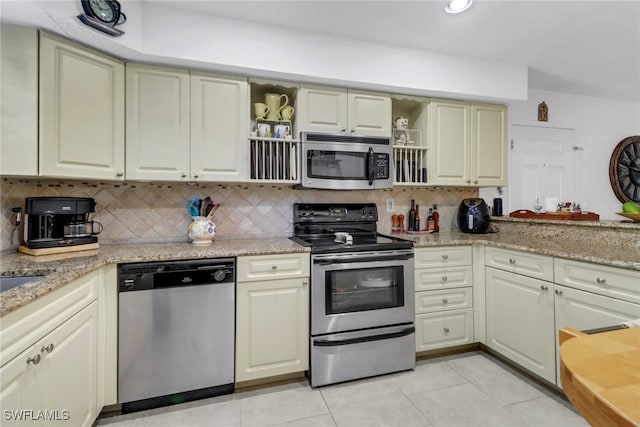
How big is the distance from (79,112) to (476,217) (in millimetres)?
3022

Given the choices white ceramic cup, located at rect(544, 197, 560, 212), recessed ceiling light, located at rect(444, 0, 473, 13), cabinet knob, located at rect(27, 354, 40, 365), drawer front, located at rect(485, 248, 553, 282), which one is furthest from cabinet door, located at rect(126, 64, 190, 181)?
white ceramic cup, located at rect(544, 197, 560, 212)

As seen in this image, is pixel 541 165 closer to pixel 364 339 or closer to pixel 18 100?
pixel 364 339

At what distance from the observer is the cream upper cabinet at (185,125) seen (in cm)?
200

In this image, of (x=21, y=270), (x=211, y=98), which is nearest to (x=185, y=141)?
(x=211, y=98)

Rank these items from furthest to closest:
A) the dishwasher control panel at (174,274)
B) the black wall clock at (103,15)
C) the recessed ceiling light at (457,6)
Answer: the recessed ceiling light at (457,6), the dishwasher control panel at (174,274), the black wall clock at (103,15)

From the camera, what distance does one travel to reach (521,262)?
6.79 feet

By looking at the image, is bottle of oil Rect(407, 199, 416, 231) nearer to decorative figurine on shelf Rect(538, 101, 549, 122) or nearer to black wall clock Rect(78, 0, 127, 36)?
decorative figurine on shelf Rect(538, 101, 549, 122)

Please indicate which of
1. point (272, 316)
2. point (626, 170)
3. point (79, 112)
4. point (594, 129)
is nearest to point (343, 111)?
point (272, 316)

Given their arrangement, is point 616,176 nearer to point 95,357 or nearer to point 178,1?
point 178,1

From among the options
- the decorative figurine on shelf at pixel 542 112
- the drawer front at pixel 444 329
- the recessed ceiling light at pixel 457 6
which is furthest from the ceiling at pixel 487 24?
the drawer front at pixel 444 329

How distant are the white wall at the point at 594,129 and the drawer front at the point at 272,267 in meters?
2.80

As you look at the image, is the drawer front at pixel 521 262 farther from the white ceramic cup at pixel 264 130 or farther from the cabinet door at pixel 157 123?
the cabinet door at pixel 157 123

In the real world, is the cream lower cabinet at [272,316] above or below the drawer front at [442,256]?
below

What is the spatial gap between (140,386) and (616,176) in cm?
513
